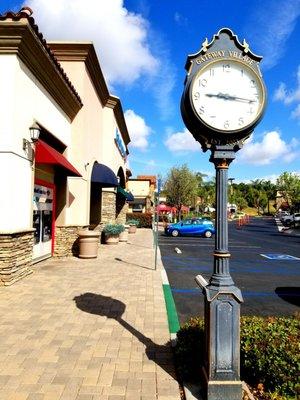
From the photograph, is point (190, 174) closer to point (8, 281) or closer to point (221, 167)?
point (8, 281)

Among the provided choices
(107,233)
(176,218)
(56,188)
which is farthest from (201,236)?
(176,218)

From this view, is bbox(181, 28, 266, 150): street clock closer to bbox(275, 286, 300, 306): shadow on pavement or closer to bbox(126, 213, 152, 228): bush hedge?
bbox(275, 286, 300, 306): shadow on pavement

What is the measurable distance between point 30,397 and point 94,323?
2461mm

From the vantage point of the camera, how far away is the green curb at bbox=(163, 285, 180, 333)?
6.20 meters

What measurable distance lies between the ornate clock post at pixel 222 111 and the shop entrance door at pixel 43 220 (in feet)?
28.4

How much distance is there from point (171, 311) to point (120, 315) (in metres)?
1.08

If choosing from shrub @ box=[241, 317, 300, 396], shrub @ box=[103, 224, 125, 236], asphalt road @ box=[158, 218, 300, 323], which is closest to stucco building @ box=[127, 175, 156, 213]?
shrub @ box=[103, 224, 125, 236]

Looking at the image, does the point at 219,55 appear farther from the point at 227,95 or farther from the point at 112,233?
the point at 112,233

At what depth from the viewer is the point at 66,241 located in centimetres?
1421

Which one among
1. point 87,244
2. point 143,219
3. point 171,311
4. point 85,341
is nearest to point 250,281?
point 171,311

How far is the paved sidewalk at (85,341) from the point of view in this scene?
13.2ft

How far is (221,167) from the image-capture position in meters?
4.09

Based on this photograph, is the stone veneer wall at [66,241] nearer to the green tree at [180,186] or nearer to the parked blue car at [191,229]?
the parked blue car at [191,229]

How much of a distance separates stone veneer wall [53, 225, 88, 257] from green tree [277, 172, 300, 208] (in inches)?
2360
